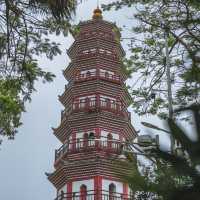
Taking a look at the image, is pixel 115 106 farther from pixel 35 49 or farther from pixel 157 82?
pixel 35 49

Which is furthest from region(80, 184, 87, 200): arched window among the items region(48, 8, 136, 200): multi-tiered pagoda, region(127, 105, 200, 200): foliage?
region(127, 105, 200, 200): foliage

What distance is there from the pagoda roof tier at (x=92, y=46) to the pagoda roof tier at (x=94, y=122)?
502 cm

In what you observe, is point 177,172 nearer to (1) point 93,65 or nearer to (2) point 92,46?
(1) point 93,65

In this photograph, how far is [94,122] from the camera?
2950cm

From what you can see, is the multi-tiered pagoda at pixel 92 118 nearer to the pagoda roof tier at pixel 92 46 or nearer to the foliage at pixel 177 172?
the pagoda roof tier at pixel 92 46

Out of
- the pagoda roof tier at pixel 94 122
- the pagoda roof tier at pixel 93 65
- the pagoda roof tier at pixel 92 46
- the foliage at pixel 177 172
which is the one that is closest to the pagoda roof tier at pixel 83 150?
the pagoda roof tier at pixel 94 122

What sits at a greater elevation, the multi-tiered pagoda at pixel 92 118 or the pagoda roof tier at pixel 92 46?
the pagoda roof tier at pixel 92 46

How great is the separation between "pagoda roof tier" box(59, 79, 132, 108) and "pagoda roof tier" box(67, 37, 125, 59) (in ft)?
8.56

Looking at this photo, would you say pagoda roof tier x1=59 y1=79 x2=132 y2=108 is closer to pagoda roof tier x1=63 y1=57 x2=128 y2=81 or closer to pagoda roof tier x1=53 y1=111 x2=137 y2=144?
pagoda roof tier x1=63 y1=57 x2=128 y2=81

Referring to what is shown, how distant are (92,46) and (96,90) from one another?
11.7ft

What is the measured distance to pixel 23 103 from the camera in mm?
10773

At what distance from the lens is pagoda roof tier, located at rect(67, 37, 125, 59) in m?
33.2

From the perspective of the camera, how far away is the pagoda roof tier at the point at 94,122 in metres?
29.6

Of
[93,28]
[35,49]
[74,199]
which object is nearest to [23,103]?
[35,49]
